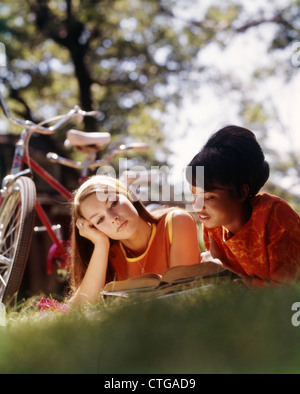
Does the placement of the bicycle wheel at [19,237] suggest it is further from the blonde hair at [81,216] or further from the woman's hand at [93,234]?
the woman's hand at [93,234]

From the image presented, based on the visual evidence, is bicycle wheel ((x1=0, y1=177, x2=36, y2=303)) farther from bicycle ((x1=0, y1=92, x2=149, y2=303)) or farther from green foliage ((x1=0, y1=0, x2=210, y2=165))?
green foliage ((x1=0, y1=0, x2=210, y2=165))

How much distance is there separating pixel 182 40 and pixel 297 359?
1415cm

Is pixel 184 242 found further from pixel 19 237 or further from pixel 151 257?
pixel 19 237

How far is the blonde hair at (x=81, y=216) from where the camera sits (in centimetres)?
202

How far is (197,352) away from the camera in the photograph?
35.5 inches

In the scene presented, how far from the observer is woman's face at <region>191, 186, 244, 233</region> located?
170cm

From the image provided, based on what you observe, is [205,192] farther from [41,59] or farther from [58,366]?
[41,59]

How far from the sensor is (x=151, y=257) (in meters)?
2.00

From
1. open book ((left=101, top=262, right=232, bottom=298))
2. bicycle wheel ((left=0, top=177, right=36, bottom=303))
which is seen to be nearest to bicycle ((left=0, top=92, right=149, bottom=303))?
bicycle wheel ((left=0, top=177, right=36, bottom=303))

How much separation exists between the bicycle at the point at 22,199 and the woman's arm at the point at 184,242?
65 centimetres

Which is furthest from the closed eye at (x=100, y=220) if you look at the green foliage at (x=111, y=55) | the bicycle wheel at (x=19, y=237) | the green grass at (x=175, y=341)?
the green foliage at (x=111, y=55)

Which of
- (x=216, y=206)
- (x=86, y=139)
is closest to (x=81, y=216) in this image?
(x=216, y=206)
